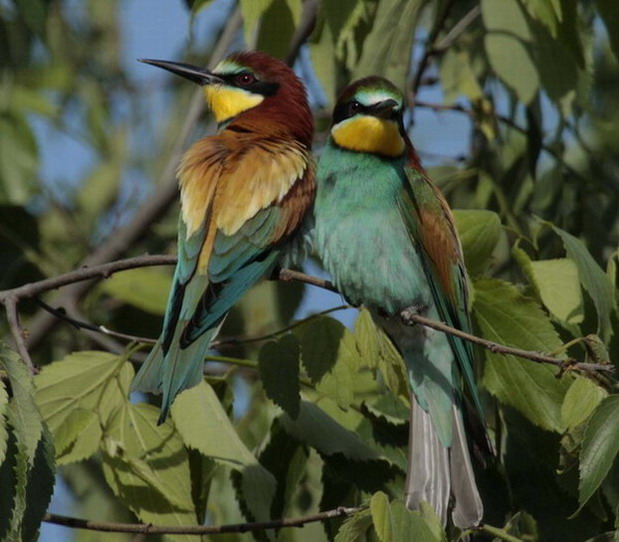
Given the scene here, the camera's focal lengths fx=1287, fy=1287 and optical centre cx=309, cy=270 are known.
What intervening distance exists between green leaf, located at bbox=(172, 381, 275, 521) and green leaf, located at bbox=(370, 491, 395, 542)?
16.3 inches

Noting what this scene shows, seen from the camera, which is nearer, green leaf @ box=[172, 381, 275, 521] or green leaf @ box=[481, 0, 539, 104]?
green leaf @ box=[172, 381, 275, 521]

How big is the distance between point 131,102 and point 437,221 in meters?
2.42

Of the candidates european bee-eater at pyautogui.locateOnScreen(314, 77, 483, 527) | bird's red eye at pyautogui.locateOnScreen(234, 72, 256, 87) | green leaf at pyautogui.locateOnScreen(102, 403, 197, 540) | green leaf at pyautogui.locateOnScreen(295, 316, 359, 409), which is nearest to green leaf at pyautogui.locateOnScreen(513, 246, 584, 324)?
european bee-eater at pyautogui.locateOnScreen(314, 77, 483, 527)

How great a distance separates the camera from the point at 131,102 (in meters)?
4.62

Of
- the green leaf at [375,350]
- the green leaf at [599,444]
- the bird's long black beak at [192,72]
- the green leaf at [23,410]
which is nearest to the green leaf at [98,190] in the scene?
the bird's long black beak at [192,72]

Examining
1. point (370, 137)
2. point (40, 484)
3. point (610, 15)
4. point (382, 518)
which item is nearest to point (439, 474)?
point (382, 518)

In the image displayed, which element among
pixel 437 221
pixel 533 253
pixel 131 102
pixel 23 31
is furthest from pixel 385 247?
pixel 131 102

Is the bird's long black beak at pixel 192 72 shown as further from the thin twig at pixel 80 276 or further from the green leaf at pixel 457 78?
the thin twig at pixel 80 276

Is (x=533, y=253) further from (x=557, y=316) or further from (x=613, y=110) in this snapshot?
(x=613, y=110)

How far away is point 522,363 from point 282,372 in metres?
0.38

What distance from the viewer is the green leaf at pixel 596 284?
1.97 metres

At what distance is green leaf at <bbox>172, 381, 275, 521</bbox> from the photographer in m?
2.01

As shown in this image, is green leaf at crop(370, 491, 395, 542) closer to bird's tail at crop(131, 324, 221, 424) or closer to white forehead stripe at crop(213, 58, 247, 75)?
bird's tail at crop(131, 324, 221, 424)

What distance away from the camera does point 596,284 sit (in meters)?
2.00
